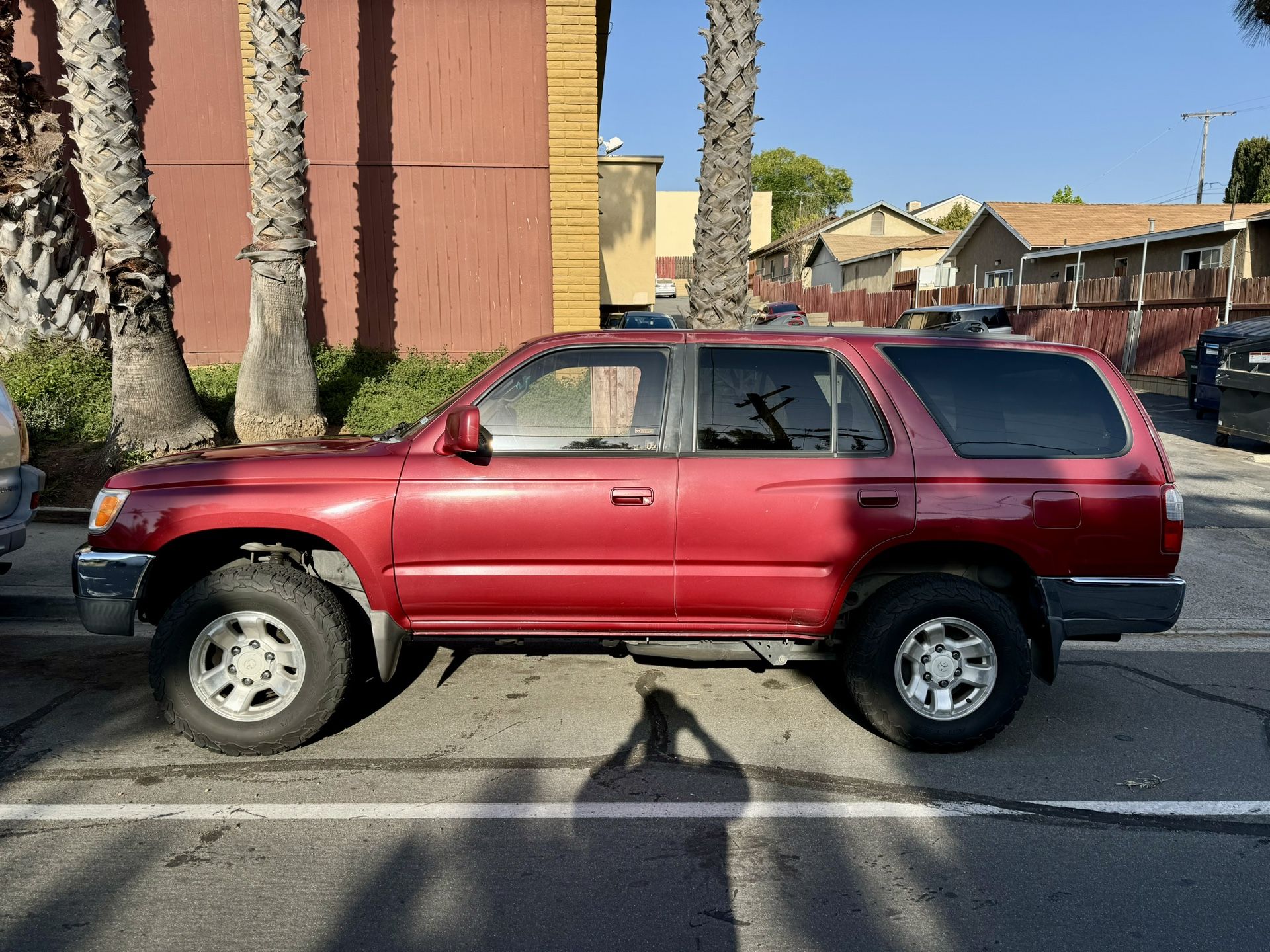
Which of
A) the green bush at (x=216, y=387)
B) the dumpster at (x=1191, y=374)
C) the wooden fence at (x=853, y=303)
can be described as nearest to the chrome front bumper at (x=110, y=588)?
the green bush at (x=216, y=387)

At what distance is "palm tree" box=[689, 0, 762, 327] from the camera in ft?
28.9

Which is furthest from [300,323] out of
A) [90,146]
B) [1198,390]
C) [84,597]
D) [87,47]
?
[1198,390]

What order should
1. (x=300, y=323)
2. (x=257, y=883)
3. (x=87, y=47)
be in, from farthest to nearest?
(x=300, y=323), (x=87, y=47), (x=257, y=883)

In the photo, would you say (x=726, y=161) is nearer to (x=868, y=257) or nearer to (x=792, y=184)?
(x=868, y=257)

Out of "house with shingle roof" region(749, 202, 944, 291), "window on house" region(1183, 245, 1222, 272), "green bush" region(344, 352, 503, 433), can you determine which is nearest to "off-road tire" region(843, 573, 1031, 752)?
"green bush" region(344, 352, 503, 433)

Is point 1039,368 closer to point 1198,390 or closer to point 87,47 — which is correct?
point 87,47

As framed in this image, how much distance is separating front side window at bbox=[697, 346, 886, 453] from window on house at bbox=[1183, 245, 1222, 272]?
2548cm

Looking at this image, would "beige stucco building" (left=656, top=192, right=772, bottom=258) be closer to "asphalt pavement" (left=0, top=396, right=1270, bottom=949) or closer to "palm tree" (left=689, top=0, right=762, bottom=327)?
Result: "palm tree" (left=689, top=0, right=762, bottom=327)

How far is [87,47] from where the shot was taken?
862 centimetres

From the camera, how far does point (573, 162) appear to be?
12.7m

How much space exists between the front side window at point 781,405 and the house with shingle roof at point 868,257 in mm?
43170

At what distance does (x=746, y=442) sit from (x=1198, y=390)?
15.3 meters

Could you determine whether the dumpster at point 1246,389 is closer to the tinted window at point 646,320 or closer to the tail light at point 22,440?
the tinted window at point 646,320

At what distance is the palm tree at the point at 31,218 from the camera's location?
32.8 feet
